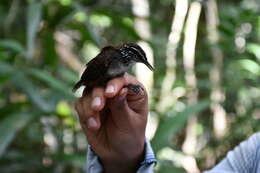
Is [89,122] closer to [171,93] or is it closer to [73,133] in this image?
[73,133]

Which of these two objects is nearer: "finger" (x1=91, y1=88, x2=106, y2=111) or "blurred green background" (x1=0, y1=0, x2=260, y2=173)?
"finger" (x1=91, y1=88, x2=106, y2=111)

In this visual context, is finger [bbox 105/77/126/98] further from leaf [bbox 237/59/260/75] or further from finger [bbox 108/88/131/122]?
leaf [bbox 237/59/260/75]

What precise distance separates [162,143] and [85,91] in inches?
40.4

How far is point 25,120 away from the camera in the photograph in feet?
6.78

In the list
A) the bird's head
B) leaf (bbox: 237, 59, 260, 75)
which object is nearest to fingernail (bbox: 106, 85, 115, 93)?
the bird's head

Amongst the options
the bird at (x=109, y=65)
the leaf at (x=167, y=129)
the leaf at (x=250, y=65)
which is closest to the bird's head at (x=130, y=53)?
the bird at (x=109, y=65)

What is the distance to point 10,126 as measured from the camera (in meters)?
2.01

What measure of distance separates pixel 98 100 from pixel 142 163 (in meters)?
0.22

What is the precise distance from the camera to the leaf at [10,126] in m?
1.94

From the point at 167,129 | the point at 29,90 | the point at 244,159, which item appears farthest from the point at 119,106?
the point at 29,90

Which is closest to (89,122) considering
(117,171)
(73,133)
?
(117,171)

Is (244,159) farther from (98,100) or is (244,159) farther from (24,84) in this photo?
(24,84)

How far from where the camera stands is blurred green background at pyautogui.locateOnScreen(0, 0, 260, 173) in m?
2.10

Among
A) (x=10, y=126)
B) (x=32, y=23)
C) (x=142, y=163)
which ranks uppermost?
(x=32, y=23)
